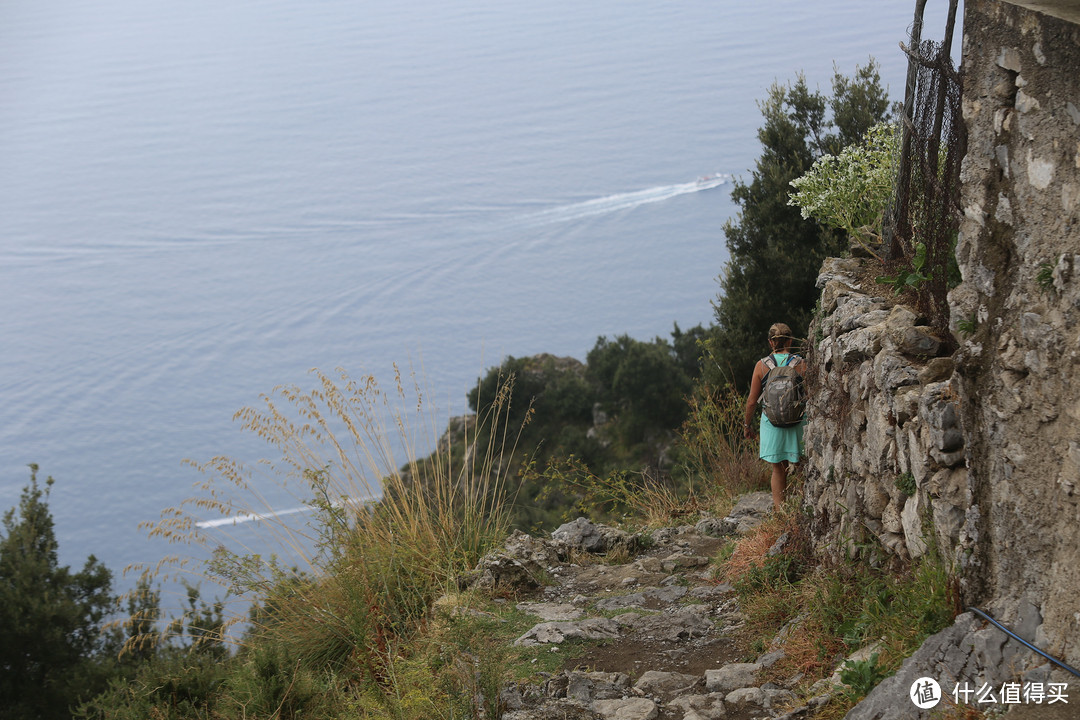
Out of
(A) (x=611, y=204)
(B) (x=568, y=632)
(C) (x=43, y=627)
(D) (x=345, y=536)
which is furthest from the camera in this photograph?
(A) (x=611, y=204)

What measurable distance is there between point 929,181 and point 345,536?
4.27m

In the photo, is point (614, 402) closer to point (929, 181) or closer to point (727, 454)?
point (727, 454)

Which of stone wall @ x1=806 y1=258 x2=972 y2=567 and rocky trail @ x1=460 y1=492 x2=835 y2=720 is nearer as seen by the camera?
stone wall @ x1=806 y1=258 x2=972 y2=567

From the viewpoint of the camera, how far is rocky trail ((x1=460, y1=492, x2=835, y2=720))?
11.2 feet

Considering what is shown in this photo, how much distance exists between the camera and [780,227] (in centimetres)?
904

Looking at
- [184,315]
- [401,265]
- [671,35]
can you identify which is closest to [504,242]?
[401,265]

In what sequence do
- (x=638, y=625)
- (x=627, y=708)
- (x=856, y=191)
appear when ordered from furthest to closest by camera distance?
1. (x=856, y=191)
2. (x=638, y=625)
3. (x=627, y=708)

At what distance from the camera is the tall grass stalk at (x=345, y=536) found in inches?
191

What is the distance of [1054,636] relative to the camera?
2.38m

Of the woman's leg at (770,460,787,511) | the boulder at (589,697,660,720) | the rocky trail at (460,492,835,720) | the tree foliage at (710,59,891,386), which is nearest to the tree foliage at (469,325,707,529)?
the tree foliage at (710,59,891,386)

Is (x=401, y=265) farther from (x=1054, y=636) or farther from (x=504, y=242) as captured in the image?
(x=1054, y=636)

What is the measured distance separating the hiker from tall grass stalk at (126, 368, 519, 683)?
1.84m

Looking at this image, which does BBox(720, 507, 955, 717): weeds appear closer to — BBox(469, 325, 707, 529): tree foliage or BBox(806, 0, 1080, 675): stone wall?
BBox(806, 0, 1080, 675): stone wall

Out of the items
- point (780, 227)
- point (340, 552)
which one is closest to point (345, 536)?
point (340, 552)
